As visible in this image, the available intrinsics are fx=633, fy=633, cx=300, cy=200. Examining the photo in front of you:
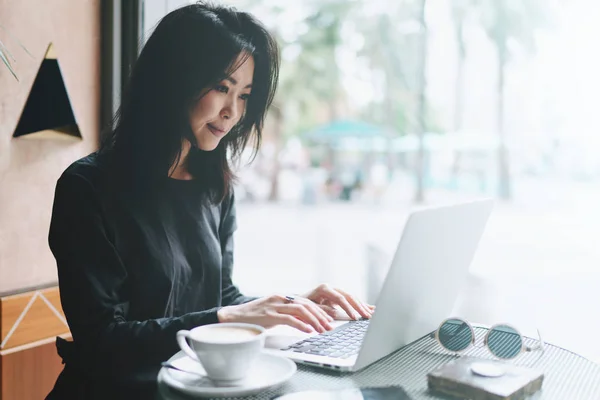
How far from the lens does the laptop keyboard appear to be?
102cm

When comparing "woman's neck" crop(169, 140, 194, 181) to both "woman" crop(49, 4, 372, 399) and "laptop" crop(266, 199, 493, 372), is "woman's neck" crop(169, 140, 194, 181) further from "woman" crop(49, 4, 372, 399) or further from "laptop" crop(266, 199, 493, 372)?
"laptop" crop(266, 199, 493, 372)

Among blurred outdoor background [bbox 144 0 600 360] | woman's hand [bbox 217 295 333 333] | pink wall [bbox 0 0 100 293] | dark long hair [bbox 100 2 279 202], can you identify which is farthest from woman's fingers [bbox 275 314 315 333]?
pink wall [bbox 0 0 100 293]

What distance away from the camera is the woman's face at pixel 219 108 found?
133cm

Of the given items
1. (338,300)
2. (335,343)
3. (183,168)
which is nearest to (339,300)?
(338,300)

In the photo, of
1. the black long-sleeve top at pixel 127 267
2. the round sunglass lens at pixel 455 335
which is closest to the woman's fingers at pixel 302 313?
the black long-sleeve top at pixel 127 267

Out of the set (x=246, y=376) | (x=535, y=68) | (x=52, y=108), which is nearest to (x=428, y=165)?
(x=535, y=68)

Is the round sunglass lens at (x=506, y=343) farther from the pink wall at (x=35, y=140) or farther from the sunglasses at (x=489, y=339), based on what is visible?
the pink wall at (x=35, y=140)

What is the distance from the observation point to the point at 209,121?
4.44 ft

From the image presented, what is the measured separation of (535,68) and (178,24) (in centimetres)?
261

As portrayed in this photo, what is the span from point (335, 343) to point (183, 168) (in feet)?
2.07

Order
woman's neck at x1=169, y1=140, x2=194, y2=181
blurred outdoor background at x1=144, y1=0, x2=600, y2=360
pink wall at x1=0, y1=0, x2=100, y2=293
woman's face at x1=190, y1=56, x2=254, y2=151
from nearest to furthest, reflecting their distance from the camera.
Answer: woman's face at x1=190, y1=56, x2=254, y2=151 → woman's neck at x1=169, y1=140, x2=194, y2=181 → pink wall at x1=0, y1=0, x2=100, y2=293 → blurred outdoor background at x1=144, y1=0, x2=600, y2=360

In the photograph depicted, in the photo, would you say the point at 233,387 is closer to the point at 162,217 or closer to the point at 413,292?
the point at 413,292

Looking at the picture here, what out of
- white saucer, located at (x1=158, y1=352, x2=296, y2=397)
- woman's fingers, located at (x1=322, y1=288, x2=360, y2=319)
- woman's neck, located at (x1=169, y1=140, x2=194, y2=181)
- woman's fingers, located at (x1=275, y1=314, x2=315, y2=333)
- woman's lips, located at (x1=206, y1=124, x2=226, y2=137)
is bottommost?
white saucer, located at (x1=158, y1=352, x2=296, y2=397)

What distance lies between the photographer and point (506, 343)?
1.07 metres
